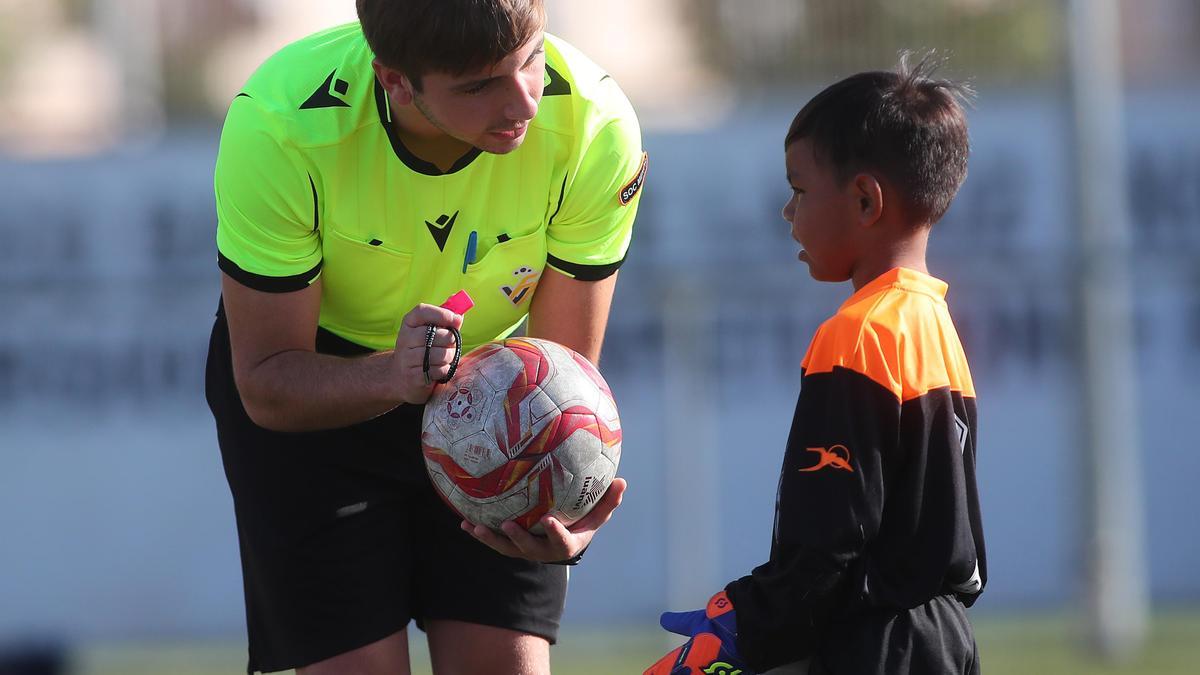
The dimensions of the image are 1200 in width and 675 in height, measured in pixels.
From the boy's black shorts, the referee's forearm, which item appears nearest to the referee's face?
the referee's forearm

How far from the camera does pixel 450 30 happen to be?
10.3 ft

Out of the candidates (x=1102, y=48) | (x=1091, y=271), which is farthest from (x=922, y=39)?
(x=1091, y=271)

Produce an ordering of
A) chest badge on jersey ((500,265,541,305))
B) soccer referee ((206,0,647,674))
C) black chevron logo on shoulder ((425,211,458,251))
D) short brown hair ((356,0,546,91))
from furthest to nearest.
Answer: chest badge on jersey ((500,265,541,305)) → black chevron logo on shoulder ((425,211,458,251)) → soccer referee ((206,0,647,674)) → short brown hair ((356,0,546,91))

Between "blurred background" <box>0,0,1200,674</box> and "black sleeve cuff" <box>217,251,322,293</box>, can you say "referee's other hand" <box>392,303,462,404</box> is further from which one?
"blurred background" <box>0,0,1200,674</box>

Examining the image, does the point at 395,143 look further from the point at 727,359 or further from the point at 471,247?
the point at 727,359

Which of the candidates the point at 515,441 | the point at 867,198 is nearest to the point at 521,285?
the point at 515,441

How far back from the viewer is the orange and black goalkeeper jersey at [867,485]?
9.91ft

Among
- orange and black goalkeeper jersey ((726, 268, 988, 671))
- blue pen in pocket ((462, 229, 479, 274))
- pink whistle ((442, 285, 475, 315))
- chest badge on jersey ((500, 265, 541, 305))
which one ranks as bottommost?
orange and black goalkeeper jersey ((726, 268, 988, 671))

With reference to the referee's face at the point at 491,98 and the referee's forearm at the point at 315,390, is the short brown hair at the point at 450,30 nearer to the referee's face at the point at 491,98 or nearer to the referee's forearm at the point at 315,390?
the referee's face at the point at 491,98

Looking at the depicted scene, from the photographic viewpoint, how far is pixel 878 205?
10.8 feet

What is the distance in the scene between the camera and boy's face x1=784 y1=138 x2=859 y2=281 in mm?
3322

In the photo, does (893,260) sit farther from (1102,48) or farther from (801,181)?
(1102,48)

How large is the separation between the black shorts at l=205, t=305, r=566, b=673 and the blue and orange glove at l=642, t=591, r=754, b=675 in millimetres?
651

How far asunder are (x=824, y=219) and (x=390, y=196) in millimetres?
978
